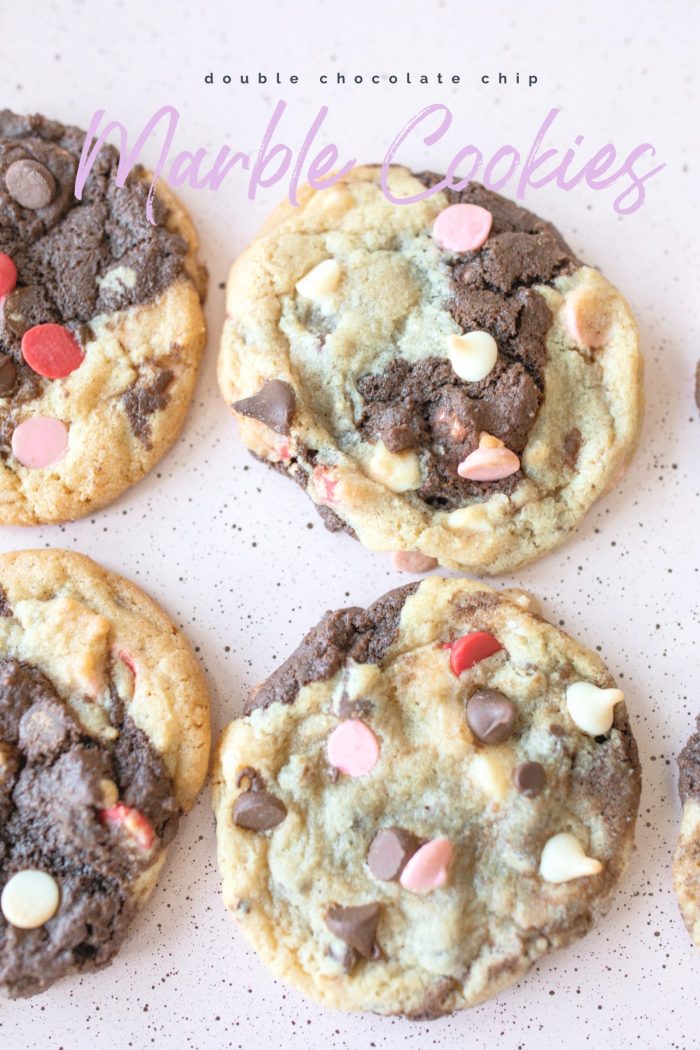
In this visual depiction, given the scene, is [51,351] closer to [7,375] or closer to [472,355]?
[7,375]

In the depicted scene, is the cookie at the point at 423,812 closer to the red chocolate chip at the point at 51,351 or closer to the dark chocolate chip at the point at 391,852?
the dark chocolate chip at the point at 391,852

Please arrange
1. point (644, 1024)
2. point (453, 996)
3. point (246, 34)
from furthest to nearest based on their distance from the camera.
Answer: point (246, 34) → point (644, 1024) → point (453, 996)

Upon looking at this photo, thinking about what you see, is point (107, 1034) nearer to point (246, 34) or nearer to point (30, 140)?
point (30, 140)

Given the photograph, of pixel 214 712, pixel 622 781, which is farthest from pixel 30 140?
pixel 622 781

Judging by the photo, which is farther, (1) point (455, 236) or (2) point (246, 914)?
(1) point (455, 236)

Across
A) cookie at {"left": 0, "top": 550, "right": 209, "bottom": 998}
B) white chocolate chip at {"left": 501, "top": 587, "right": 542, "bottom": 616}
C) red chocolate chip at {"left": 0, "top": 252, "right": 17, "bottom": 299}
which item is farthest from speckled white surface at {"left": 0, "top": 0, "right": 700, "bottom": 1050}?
red chocolate chip at {"left": 0, "top": 252, "right": 17, "bottom": 299}

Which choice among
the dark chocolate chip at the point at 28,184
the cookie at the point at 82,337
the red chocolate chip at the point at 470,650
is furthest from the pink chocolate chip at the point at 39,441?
the red chocolate chip at the point at 470,650
